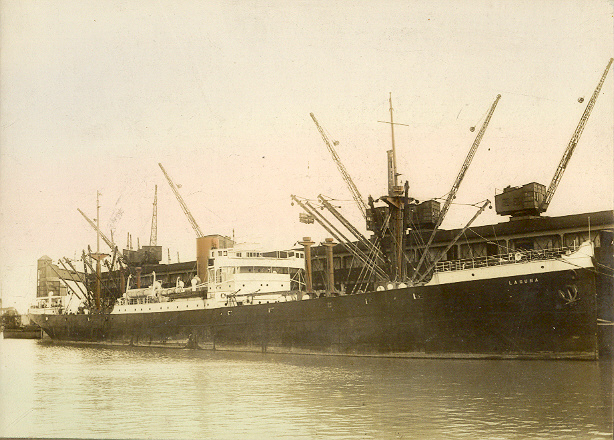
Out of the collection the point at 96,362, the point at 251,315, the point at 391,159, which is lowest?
the point at 96,362

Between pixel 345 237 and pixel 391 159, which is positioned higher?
pixel 391 159

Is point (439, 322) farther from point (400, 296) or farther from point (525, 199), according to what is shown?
point (525, 199)

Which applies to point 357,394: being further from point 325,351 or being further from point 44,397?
point 325,351

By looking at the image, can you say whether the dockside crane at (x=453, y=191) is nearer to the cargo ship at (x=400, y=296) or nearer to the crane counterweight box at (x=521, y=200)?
the cargo ship at (x=400, y=296)

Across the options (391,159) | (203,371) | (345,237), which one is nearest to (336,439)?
(203,371)

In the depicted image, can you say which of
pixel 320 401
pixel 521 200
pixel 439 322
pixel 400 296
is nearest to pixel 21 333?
pixel 400 296

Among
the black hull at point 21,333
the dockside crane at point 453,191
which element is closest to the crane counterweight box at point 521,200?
the dockside crane at point 453,191

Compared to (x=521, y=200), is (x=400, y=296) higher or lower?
lower
